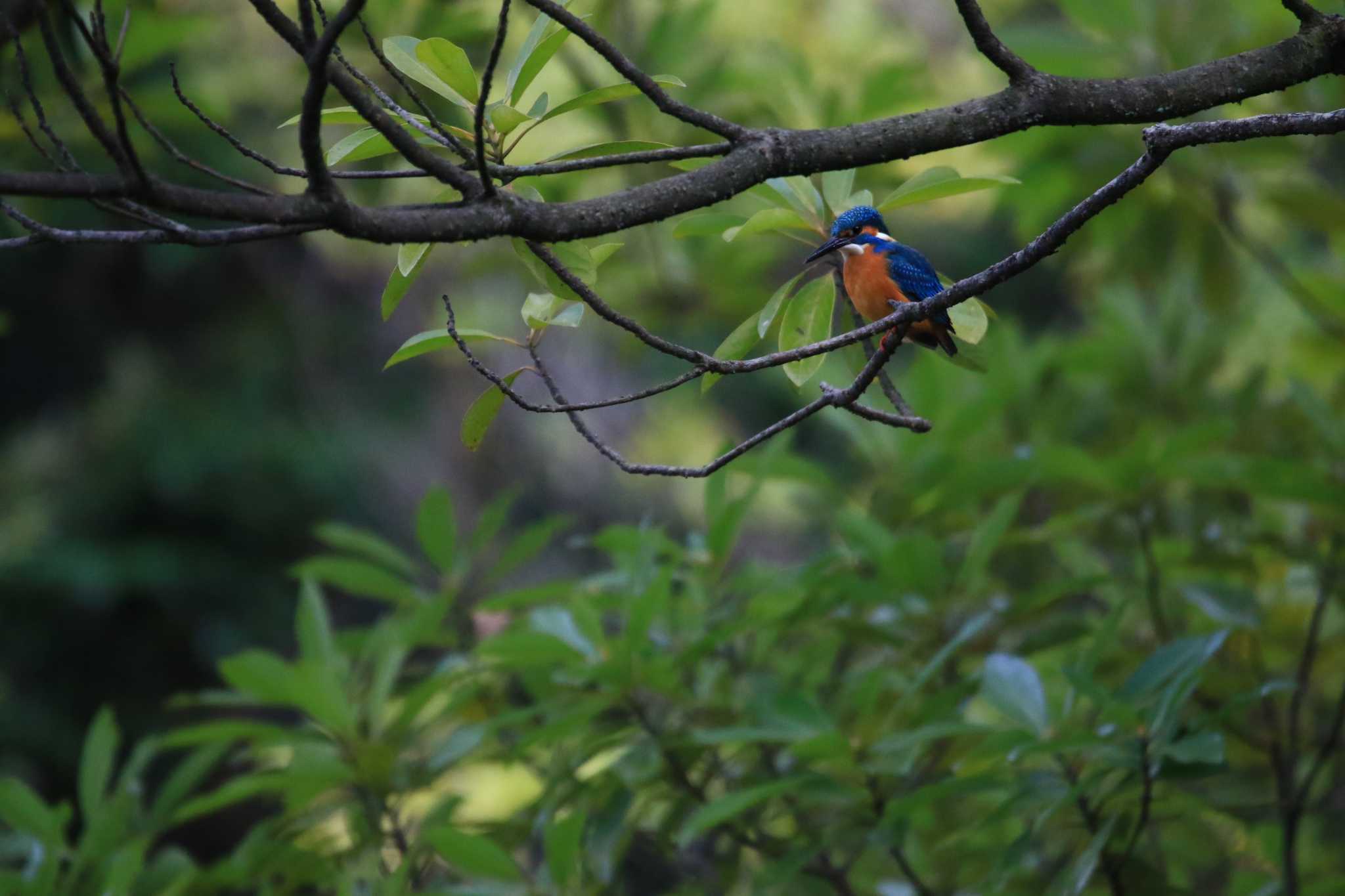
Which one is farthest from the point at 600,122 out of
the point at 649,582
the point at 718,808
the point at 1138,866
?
the point at 1138,866

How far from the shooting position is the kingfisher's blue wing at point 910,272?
130 cm

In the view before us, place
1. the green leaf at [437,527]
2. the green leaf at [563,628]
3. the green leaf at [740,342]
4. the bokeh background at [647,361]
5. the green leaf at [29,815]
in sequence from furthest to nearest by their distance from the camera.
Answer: the bokeh background at [647,361], the green leaf at [437,527], the green leaf at [29,815], the green leaf at [563,628], the green leaf at [740,342]

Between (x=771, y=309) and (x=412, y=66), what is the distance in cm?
43

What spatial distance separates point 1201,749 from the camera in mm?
1301

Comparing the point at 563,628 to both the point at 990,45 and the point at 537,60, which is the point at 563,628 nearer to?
the point at 537,60

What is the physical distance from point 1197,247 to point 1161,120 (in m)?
2.06

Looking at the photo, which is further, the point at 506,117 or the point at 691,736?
the point at 691,736

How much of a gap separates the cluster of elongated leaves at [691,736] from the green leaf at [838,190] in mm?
575

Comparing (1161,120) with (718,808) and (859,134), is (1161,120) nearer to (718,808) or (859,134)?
(859,134)

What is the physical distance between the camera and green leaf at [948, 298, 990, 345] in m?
1.17

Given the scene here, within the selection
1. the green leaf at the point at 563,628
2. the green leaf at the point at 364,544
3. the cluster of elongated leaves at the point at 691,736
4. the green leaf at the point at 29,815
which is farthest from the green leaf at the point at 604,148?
the green leaf at the point at 29,815

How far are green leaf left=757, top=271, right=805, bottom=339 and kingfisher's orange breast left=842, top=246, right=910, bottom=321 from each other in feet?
0.32

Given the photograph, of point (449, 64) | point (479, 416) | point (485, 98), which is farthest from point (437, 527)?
point (485, 98)

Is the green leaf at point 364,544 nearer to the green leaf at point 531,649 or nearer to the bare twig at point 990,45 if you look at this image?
the green leaf at point 531,649
